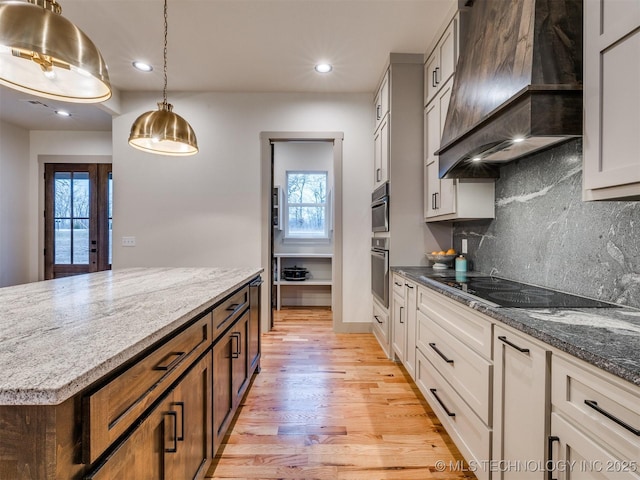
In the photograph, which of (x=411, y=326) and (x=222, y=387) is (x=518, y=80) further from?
(x=222, y=387)

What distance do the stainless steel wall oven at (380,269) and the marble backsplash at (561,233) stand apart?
0.87 meters

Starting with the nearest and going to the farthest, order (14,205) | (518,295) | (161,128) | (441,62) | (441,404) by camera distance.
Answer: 1. (518,295)
2. (441,404)
3. (161,128)
4. (441,62)
5. (14,205)

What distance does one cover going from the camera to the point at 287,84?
3633 millimetres

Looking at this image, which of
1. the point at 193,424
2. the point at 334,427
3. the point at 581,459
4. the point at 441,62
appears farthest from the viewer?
the point at 441,62

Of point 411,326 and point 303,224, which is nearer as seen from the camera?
point 411,326

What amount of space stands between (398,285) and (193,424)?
1.93 m

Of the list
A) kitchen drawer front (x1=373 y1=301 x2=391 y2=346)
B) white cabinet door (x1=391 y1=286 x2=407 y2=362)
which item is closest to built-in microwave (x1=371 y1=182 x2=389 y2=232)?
white cabinet door (x1=391 y1=286 x2=407 y2=362)

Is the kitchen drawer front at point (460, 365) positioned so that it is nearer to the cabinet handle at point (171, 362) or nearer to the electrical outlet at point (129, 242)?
the cabinet handle at point (171, 362)

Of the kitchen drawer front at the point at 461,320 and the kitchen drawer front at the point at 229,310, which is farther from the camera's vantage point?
the kitchen drawer front at the point at 229,310

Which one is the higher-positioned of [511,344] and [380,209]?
[380,209]

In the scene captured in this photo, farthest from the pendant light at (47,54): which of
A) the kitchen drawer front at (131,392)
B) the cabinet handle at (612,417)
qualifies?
the cabinet handle at (612,417)

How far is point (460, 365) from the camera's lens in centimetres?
158

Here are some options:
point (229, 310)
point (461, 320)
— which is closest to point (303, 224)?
point (229, 310)

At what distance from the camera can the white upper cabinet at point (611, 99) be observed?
0.97 metres
